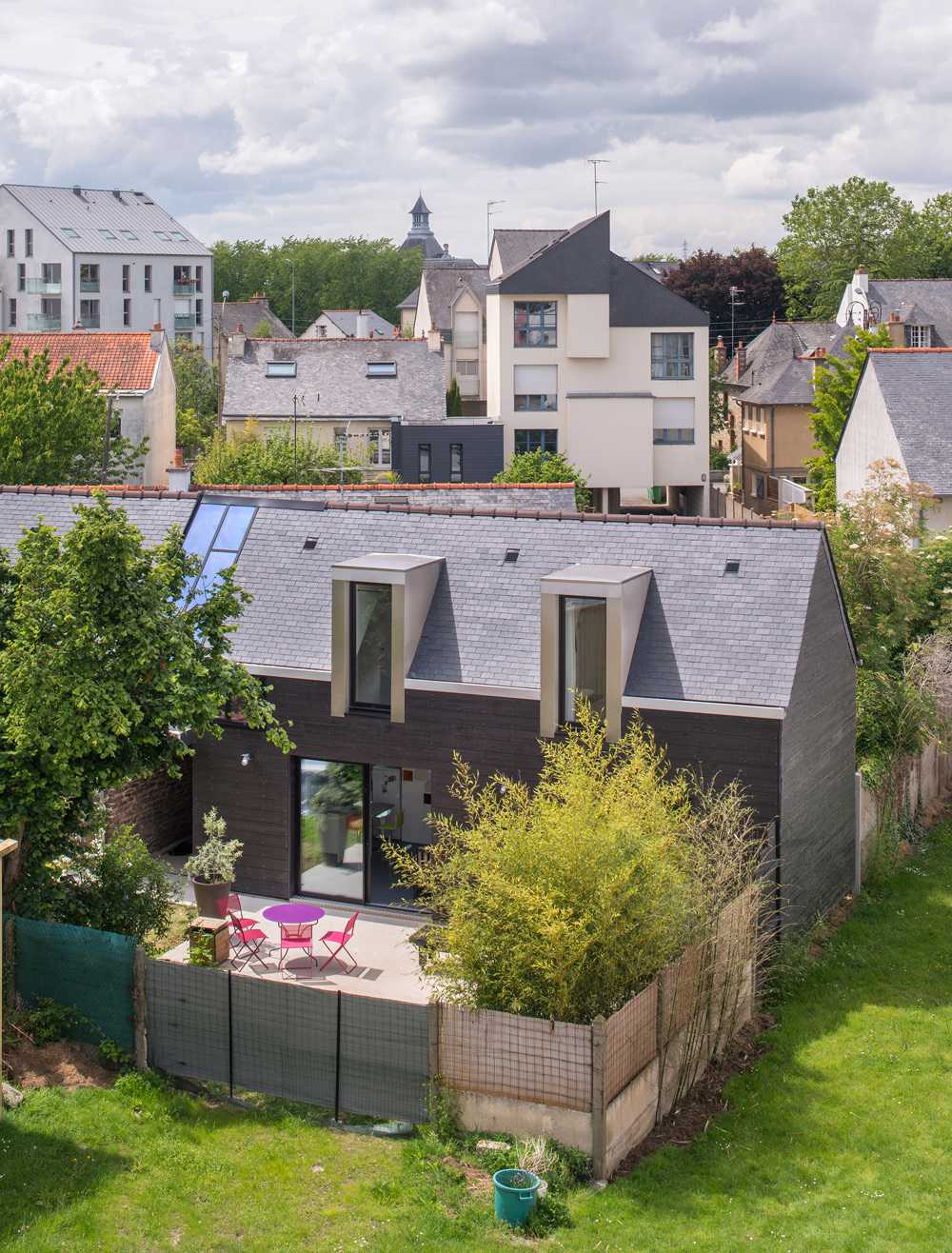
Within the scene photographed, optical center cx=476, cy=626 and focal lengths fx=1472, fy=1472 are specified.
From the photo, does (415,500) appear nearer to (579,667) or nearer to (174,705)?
(579,667)

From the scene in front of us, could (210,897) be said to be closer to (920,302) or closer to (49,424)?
(49,424)

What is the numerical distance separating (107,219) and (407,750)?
76530 millimetres

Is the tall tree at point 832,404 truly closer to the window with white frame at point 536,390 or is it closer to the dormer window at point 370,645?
the window with white frame at point 536,390

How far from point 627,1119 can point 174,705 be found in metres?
5.79

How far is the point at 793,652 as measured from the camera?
16.6m

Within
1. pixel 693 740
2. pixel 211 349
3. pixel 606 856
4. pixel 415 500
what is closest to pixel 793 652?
pixel 693 740

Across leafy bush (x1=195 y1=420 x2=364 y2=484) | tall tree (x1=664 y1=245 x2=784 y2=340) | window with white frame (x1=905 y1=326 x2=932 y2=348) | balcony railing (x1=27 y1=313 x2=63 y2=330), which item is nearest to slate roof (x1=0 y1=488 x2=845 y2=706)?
leafy bush (x1=195 y1=420 x2=364 y2=484)

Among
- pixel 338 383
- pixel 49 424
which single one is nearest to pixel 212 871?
pixel 49 424

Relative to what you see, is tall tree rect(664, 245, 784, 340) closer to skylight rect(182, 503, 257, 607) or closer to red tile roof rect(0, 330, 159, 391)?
red tile roof rect(0, 330, 159, 391)

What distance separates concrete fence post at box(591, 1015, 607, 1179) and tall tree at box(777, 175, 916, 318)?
267 ft

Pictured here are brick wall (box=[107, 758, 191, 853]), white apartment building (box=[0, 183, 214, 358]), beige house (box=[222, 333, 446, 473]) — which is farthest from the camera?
white apartment building (box=[0, 183, 214, 358])

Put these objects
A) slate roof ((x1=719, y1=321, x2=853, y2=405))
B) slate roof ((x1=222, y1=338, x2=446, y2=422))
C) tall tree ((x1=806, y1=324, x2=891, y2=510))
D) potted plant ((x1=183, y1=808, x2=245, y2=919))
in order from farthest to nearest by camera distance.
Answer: slate roof ((x1=719, y1=321, x2=853, y2=405)) < slate roof ((x1=222, y1=338, x2=446, y2=422)) < tall tree ((x1=806, y1=324, x2=891, y2=510)) < potted plant ((x1=183, y1=808, x2=245, y2=919))

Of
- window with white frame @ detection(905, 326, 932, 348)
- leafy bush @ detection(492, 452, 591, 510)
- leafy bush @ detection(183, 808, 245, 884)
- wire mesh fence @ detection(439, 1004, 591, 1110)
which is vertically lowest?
wire mesh fence @ detection(439, 1004, 591, 1110)

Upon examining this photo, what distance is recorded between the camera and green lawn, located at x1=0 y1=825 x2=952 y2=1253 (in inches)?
448
